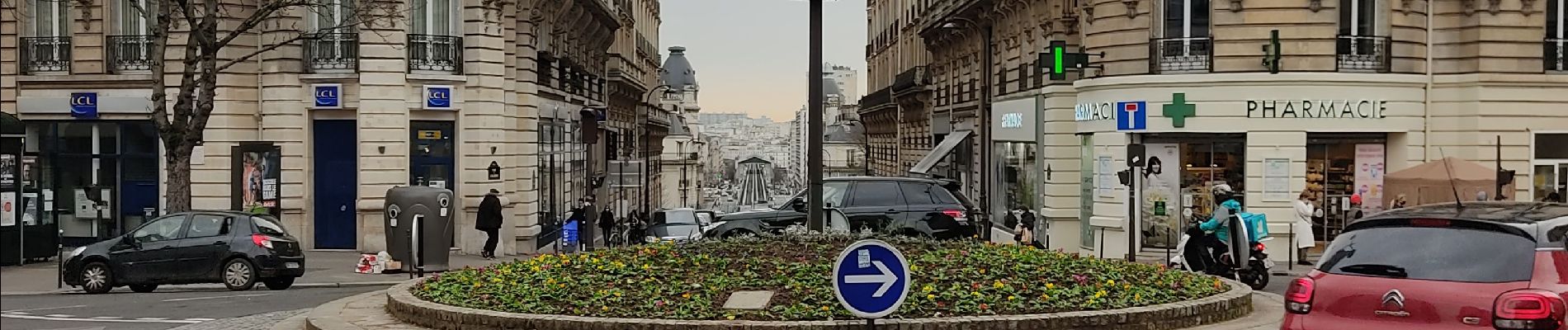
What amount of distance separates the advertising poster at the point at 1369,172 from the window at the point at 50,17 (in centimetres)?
2343

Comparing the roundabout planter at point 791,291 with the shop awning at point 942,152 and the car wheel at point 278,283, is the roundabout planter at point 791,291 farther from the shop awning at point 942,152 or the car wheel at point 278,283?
the shop awning at point 942,152

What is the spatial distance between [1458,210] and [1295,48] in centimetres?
1949

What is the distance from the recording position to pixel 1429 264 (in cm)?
871

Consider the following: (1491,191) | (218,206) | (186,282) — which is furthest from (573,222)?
(1491,191)

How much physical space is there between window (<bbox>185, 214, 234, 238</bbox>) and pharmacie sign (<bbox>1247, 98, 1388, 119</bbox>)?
16.8 meters

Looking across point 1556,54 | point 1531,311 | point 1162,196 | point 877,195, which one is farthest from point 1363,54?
point 1531,311

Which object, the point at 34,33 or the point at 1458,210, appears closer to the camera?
the point at 1458,210

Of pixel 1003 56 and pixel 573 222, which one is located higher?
pixel 1003 56

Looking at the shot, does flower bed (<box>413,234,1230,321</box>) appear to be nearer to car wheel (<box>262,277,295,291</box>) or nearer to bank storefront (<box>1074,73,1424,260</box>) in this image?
car wheel (<box>262,277,295,291</box>)

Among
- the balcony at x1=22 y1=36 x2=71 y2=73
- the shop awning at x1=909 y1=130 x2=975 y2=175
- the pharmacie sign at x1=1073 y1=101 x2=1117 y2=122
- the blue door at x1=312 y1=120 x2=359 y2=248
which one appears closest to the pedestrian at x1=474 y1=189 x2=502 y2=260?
the blue door at x1=312 y1=120 x2=359 y2=248

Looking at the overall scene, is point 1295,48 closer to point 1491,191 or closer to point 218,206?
point 1491,191

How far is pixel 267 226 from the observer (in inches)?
845

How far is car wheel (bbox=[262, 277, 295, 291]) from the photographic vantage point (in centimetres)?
2191

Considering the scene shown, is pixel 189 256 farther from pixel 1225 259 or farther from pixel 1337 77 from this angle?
pixel 1337 77
